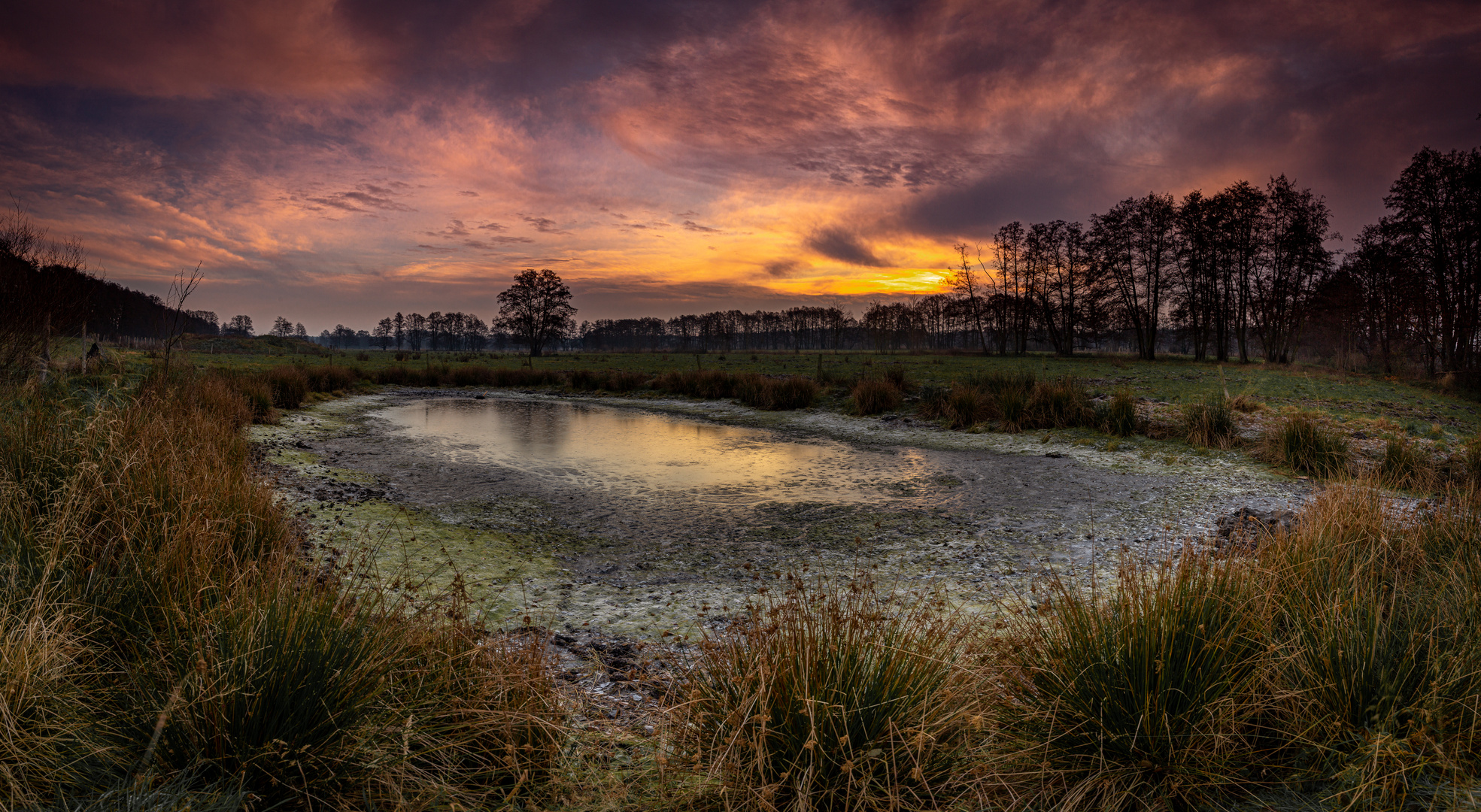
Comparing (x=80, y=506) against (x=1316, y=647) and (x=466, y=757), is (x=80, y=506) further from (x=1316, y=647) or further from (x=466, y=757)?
(x=1316, y=647)

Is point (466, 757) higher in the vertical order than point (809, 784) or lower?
lower

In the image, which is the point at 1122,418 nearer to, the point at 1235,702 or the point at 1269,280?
the point at 1235,702

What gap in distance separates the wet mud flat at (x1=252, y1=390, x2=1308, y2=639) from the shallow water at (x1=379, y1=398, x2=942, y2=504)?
92 millimetres

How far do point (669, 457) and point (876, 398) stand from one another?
957 cm

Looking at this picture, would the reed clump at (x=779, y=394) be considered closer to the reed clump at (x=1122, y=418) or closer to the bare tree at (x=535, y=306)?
the reed clump at (x=1122, y=418)

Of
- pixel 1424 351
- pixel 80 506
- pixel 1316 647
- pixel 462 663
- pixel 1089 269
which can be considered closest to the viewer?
pixel 1316 647

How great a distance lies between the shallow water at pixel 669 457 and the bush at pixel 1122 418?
17.7 ft

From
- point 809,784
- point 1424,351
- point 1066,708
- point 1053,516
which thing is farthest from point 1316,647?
point 1424,351

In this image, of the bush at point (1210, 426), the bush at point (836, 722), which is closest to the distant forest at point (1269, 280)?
the bush at point (1210, 426)

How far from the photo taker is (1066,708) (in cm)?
277

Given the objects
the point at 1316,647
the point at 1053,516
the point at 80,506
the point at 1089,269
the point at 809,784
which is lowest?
the point at 1053,516

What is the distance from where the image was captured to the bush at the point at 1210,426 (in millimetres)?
13461

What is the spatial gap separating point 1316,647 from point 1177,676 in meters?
0.95

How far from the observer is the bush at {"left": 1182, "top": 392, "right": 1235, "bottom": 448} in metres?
13.5
